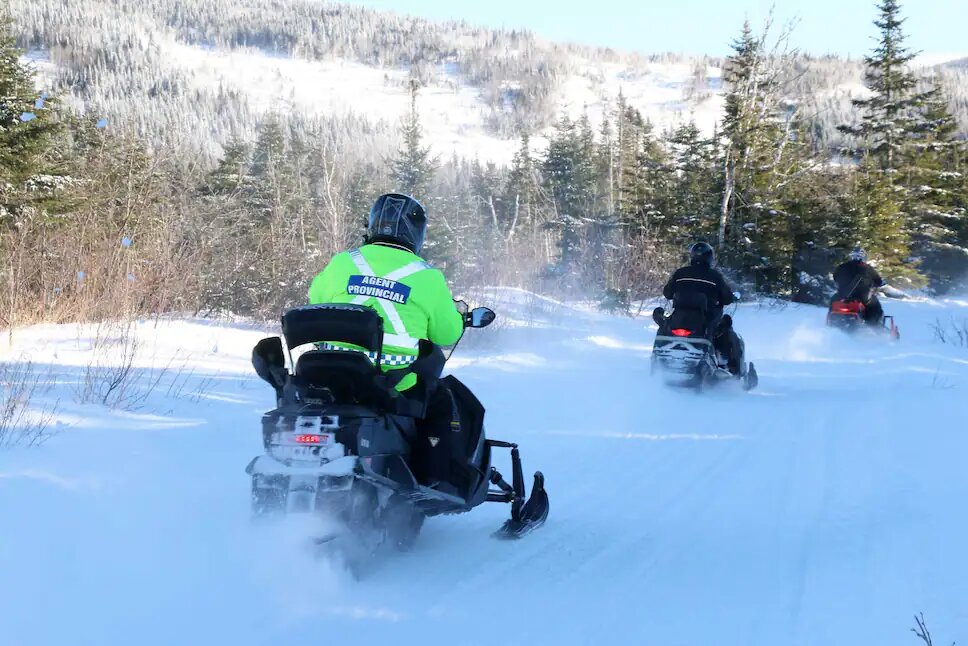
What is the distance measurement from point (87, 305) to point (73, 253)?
72 centimetres

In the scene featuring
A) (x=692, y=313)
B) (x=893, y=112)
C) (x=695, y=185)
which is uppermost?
(x=893, y=112)

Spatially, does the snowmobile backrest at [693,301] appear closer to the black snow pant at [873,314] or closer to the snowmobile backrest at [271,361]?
the black snow pant at [873,314]

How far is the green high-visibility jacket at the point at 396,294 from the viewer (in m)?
4.00

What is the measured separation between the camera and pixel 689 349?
404 inches

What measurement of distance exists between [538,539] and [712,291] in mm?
6681

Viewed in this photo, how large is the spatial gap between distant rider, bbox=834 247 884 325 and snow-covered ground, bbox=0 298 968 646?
7.53 meters

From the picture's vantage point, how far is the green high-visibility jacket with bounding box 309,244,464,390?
157 inches

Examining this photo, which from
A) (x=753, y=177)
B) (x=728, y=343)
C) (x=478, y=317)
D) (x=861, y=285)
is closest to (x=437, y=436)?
(x=478, y=317)

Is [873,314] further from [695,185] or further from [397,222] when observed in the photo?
[695,185]

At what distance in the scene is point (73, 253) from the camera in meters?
9.72

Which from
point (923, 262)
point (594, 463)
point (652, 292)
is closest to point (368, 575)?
point (594, 463)

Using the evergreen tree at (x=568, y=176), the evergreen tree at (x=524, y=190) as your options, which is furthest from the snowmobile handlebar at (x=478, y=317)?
the evergreen tree at (x=524, y=190)

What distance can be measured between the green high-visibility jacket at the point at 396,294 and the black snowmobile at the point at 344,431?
0.36ft

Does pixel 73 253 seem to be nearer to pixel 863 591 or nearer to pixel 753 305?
pixel 863 591
